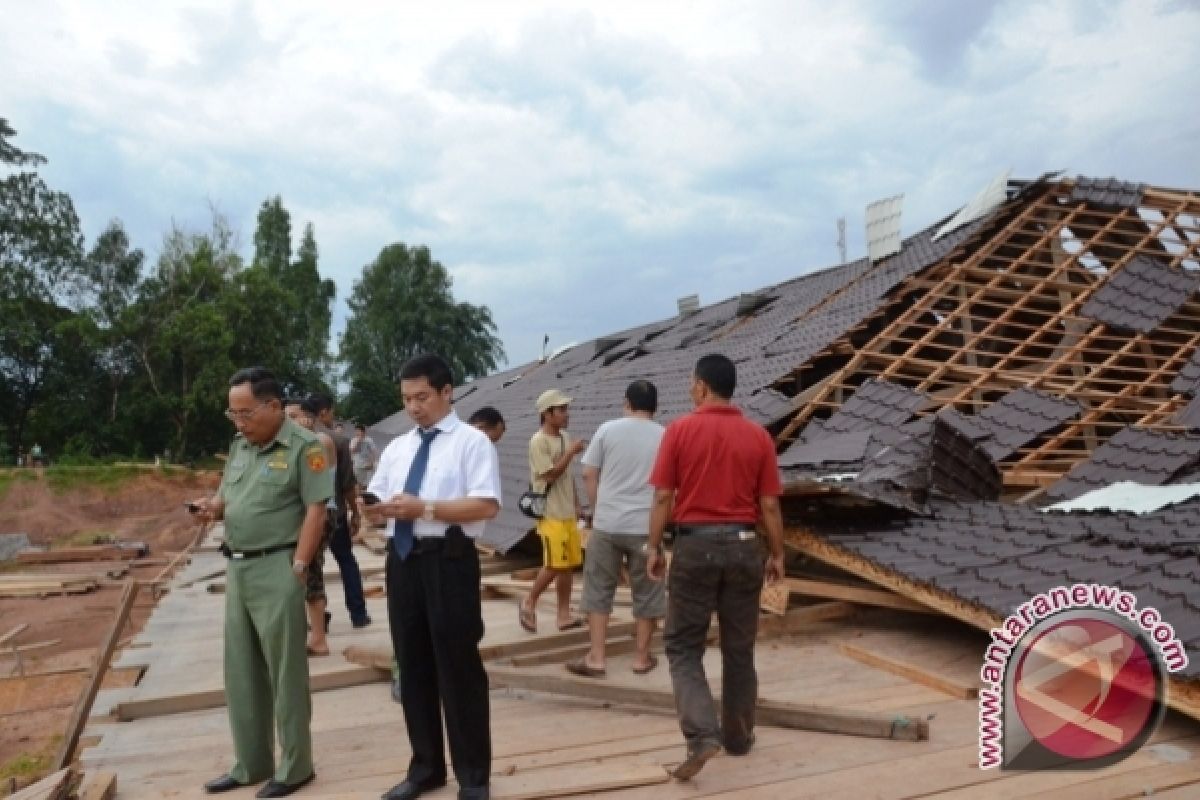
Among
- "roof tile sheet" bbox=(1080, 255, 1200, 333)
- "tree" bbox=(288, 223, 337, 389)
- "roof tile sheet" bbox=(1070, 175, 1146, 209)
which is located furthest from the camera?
"tree" bbox=(288, 223, 337, 389)

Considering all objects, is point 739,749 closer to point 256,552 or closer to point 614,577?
point 614,577

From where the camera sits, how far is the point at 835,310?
36.0ft

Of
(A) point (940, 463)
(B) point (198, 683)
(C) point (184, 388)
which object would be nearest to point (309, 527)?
(B) point (198, 683)

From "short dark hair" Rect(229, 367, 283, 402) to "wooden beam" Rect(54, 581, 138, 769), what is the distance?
141 cm

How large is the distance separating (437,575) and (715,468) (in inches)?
45.8

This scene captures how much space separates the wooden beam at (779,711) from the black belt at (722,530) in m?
0.87

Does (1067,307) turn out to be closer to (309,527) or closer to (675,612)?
(675,612)

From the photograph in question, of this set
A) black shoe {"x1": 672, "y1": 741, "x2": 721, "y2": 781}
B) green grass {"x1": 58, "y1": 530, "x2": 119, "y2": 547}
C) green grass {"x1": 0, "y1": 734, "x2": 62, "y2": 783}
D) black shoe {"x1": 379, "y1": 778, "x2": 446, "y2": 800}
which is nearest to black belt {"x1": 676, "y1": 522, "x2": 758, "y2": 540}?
black shoe {"x1": 672, "y1": 741, "x2": 721, "y2": 781}

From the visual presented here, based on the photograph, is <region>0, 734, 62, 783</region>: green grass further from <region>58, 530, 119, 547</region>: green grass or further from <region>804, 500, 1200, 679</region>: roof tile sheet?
<region>58, 530, 119, 547</region>: green grass

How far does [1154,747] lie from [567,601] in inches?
132

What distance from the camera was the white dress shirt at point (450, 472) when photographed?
11.0 feet

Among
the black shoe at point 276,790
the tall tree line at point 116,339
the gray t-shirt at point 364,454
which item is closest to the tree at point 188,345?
the tall tree line at point 116,339

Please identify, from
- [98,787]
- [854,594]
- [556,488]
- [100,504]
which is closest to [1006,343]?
[854,594]

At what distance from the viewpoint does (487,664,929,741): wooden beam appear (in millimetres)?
3859
